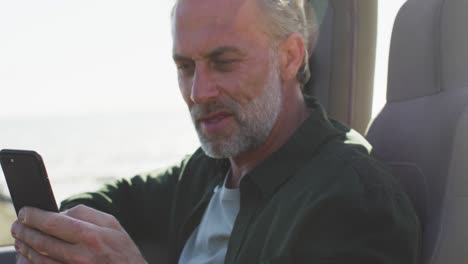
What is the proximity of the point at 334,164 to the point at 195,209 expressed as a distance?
47 cm

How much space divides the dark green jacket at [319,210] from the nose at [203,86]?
19cm

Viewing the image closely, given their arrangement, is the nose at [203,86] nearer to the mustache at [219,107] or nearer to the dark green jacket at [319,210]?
the mustache at [219,107]

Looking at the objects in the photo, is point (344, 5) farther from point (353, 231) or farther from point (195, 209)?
point (353, 231)

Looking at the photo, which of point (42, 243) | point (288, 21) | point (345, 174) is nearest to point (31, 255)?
point (42, 243)

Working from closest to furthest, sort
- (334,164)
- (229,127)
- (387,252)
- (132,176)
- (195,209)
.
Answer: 1. (387,252)
2. (334,164)
3. (229,127)
4. (195,209)
5. (132,176)

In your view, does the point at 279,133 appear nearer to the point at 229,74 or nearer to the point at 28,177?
the point at 229,74

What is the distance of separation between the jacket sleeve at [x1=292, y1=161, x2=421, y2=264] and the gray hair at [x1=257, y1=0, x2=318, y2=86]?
43cm

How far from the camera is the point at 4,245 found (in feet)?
6.51

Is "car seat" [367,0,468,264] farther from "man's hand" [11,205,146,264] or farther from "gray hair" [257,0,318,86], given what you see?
"man's hand" [11,205,146,264]

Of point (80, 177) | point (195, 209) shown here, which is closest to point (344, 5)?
point (195, 209)

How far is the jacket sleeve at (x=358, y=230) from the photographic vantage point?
117cm

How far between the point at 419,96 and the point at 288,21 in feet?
1.09

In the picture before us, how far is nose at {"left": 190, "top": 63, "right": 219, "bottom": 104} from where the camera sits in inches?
57.8

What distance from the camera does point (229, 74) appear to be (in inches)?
58.1
